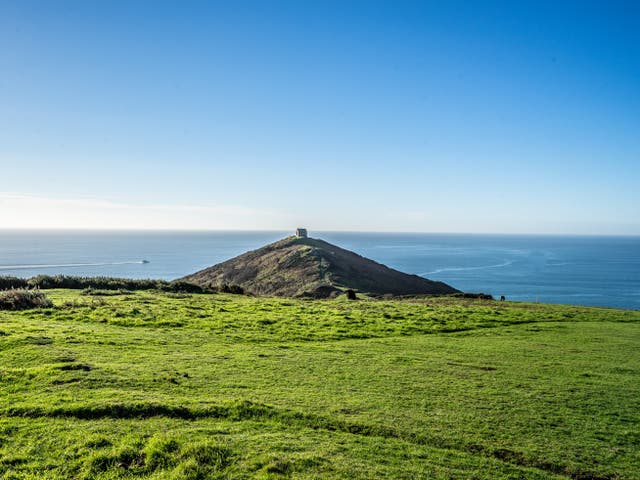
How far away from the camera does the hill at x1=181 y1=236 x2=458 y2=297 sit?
64.2 meters

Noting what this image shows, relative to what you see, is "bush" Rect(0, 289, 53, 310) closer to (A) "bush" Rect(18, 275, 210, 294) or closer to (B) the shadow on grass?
(A) "bush" Rect(18, 275, 210, 294)

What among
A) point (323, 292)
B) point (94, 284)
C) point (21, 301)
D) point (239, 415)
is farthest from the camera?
point (323, 292)

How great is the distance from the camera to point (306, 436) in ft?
34.8

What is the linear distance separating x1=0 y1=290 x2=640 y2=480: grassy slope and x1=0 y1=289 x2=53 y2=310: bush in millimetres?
6174

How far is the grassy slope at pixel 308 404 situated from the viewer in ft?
30.8

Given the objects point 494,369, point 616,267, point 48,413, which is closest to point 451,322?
point 494,369

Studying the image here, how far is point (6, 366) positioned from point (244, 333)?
10.9 m

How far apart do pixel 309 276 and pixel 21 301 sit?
138 ft

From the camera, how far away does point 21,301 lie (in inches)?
1135

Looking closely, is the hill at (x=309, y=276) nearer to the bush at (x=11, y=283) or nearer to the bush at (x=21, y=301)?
the bush at (x=11, y=283)

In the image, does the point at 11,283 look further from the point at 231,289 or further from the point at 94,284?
the point at 231,289

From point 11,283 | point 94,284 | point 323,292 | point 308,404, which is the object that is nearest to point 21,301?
point 11,283

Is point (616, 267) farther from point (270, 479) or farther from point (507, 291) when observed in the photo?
point (270, 479)

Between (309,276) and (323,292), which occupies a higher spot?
(309,276)
